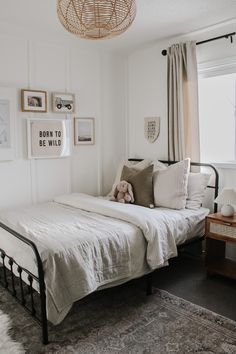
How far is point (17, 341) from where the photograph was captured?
2.12 m

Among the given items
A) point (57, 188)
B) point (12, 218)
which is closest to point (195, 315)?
point (12, 218)

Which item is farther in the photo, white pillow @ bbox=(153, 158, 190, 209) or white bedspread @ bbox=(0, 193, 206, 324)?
white pillow @ bbox=(153, 158, 190, 209)

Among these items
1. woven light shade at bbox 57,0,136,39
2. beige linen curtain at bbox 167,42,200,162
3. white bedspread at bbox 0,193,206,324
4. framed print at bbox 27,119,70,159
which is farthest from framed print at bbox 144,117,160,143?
woven light shade at bbox 57,0,136,39

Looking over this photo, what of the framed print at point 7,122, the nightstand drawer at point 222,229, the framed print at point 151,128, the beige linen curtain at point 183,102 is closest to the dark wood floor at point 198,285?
the nightstand drawer at point 222,229

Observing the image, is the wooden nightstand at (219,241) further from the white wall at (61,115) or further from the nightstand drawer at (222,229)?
the white wall at (61,115)

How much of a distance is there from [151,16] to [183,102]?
97cm

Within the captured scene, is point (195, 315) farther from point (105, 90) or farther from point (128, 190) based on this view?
point (105, 90)

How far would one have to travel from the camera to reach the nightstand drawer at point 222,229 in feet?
9.26

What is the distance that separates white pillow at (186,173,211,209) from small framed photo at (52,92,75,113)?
5.61 feet

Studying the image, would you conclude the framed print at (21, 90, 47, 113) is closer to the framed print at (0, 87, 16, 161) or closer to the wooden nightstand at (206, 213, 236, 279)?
the framed print at (0, 87, 16, 161)

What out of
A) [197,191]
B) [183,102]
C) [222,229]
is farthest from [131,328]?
[183,102]

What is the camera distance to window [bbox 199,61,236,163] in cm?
343

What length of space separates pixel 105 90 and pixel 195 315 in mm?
2987

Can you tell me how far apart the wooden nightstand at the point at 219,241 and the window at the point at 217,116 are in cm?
83
